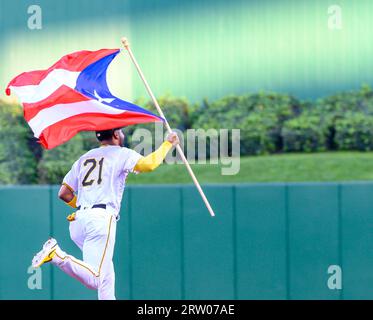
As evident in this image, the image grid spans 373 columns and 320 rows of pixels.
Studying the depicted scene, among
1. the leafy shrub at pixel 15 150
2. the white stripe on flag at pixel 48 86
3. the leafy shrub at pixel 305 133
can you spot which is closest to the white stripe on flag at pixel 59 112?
the white stripe on flag at pixel 48 86

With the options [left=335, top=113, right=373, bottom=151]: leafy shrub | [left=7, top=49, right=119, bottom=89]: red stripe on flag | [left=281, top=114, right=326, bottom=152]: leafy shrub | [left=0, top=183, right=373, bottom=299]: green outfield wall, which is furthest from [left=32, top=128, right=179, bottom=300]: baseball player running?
[left=335, top=113, right=373, bottom=151]: leafy shrub

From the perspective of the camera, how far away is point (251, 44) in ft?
43.1

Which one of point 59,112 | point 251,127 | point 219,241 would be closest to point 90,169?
point 59,112

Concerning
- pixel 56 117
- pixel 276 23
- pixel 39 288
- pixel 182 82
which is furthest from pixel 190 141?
pixel 56 117

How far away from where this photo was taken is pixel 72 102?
1011 cm

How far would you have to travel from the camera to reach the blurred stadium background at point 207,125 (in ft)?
39.4

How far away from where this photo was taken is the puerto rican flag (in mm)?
9969

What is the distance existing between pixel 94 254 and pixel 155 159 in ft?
3.33

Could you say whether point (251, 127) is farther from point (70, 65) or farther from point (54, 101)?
point (54, 101)

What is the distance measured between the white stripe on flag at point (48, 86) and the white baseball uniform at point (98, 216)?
0.67m

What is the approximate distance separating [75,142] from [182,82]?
4.68 ft

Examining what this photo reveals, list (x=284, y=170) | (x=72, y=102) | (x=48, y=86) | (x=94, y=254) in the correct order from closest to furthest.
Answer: (x=94, y=254) < (x=72, y=102) < (x=48, y=86) < (x=284, y=170)

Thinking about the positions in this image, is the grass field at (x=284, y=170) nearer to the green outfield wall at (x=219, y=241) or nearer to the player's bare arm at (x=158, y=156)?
the green outfield wall at (x=219, y=241)
